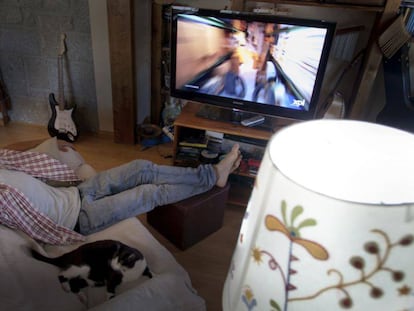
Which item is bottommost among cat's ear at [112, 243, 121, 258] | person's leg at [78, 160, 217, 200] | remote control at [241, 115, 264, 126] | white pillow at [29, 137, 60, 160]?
cat's ear at [112, 243, 121, 258]

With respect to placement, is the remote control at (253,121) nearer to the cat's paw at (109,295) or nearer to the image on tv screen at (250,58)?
the image on tv screen at (250,58)

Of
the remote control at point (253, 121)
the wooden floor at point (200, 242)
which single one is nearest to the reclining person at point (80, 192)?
the remote control at point (253, 121)

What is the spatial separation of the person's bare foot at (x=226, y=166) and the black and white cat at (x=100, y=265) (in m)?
0.61

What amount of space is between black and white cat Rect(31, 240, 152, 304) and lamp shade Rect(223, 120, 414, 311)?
2.27ft

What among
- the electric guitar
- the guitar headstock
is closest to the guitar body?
the electric guitar

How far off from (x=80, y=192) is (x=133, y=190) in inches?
9.5

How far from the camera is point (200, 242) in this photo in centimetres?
170

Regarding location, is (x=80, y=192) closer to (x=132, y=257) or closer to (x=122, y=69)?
(x=132, y=257)

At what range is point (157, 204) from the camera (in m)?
1.49

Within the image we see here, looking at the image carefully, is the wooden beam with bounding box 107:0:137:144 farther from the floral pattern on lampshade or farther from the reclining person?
the floral pattern on lampshade

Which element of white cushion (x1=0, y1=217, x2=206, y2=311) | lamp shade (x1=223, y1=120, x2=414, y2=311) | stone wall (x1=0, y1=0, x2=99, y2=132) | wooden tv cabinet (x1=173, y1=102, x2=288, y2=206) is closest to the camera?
lamp shade (x1=223, y1=120, x2=414, y2=311)

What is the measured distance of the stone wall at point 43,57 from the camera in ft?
7.38

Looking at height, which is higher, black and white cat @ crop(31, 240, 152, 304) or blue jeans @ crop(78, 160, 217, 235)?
blue jeans @ crop(78, 160, 217, 235)

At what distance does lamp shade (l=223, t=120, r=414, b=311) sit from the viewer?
1.11 feet
